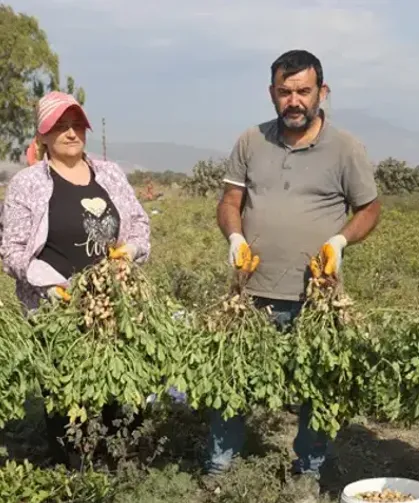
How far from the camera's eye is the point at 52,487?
3.39m

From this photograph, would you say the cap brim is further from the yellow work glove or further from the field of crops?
the yellow work glove

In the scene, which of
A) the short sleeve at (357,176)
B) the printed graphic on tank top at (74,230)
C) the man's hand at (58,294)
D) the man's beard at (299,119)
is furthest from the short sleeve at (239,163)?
the man's hand at (58,294)

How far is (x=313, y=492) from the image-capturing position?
11.5ft

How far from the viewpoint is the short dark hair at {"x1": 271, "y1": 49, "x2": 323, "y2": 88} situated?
3330 mm

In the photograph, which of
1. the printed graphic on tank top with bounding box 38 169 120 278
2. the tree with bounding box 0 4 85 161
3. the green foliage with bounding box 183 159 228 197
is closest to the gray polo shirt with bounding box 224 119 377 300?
the printed graphic on tank top with bounding box 38 169 120 278

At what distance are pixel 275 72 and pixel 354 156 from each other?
446 mm

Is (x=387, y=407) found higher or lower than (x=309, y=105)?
lower

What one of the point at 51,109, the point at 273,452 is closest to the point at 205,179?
the point at 273,452

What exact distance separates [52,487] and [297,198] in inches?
57.7

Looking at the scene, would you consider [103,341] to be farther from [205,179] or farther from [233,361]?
[205,179]

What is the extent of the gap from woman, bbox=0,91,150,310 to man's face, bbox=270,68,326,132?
74 centimetres

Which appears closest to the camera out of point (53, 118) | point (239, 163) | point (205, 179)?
point (53, 118)

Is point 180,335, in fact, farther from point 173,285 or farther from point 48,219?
point 173,285

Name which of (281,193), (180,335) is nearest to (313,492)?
(180,335)
